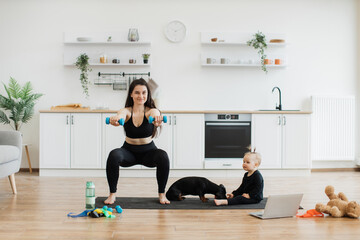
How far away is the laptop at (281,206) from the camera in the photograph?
3.01m

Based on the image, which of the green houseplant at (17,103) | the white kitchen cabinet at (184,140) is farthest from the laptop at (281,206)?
→ the green houseplant at (17,103)

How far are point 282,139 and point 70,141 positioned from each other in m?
2.70

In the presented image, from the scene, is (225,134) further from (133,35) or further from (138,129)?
(138,129)

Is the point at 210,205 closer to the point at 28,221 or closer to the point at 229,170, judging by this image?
the point at 28,221

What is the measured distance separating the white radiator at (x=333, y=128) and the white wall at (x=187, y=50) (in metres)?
0.17

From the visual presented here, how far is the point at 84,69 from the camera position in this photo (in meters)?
5.75

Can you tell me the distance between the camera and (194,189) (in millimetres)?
3627

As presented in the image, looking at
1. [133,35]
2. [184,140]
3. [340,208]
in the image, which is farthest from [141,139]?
[133,35]

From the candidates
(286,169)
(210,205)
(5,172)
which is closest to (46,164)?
(5,172)

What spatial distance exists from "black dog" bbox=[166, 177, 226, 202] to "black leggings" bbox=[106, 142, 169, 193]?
13 centimetres

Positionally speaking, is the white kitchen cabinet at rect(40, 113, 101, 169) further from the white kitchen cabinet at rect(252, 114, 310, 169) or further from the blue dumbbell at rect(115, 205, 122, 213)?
the blue dumbbell at rect(115, 205, 122, 213)

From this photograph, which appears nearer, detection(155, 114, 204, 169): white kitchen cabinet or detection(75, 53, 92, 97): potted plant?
detection(155, 114, 204, 169): white kitchen cabinet

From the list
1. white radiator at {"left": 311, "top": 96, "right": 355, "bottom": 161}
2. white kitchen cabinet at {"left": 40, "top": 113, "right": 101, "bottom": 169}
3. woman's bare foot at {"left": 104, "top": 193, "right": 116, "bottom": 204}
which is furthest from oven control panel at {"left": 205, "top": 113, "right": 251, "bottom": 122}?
woman's bare foot at {"left": 104, "top": 193, "right": 116, "bottom": 204}

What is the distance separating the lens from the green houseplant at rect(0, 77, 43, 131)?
18.3ft
